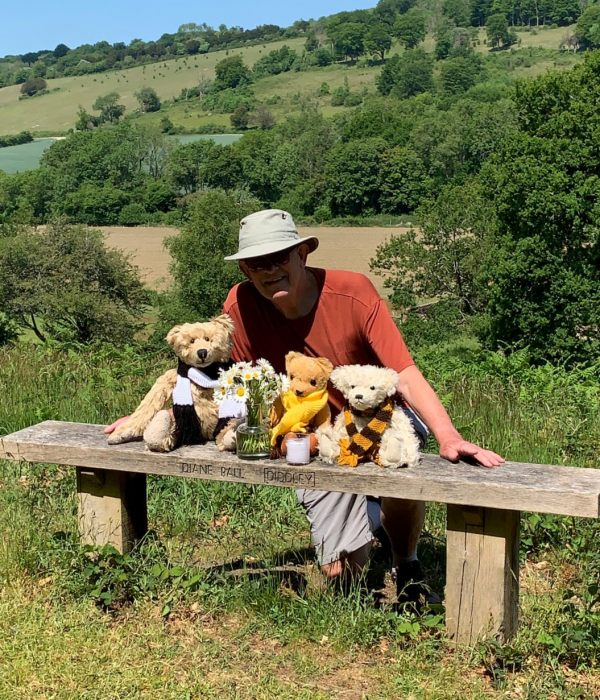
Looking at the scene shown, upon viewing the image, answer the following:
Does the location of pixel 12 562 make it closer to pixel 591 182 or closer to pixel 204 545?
pixel 204 545

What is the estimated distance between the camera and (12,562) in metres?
3.56

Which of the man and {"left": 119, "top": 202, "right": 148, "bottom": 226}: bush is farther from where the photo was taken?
{"left": 119, "top": 202, "right": 148, "bottom": 226}: bush

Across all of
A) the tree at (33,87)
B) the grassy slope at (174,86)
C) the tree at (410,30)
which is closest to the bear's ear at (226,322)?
the grassy slope at (174,86)

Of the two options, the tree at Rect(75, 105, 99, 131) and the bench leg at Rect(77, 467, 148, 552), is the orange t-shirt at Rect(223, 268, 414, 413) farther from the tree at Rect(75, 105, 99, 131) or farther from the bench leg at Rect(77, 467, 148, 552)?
the tree at Rect(75, 105, 99, 131)

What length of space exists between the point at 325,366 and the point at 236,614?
109 centimetres

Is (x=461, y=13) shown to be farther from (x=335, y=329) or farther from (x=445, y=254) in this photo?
(x=335, y=329)

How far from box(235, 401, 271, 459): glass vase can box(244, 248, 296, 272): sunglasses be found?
0.58m

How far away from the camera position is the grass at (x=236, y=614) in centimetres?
286

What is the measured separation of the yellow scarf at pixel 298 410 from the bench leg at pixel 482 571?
63 centimetres

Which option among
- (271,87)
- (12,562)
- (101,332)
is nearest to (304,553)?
(12,562)

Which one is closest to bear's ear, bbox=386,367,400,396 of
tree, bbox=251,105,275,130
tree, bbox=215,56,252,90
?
tree, bbox=251,105,275,130

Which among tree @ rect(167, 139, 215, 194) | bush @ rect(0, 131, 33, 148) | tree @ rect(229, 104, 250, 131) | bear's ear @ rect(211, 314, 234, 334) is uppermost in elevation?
tree @ rect(229, 104, 250, 131)

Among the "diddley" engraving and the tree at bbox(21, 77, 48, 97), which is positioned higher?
the tree at bbox(21, 77, 48, 97)

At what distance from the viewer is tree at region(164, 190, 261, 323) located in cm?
3959
